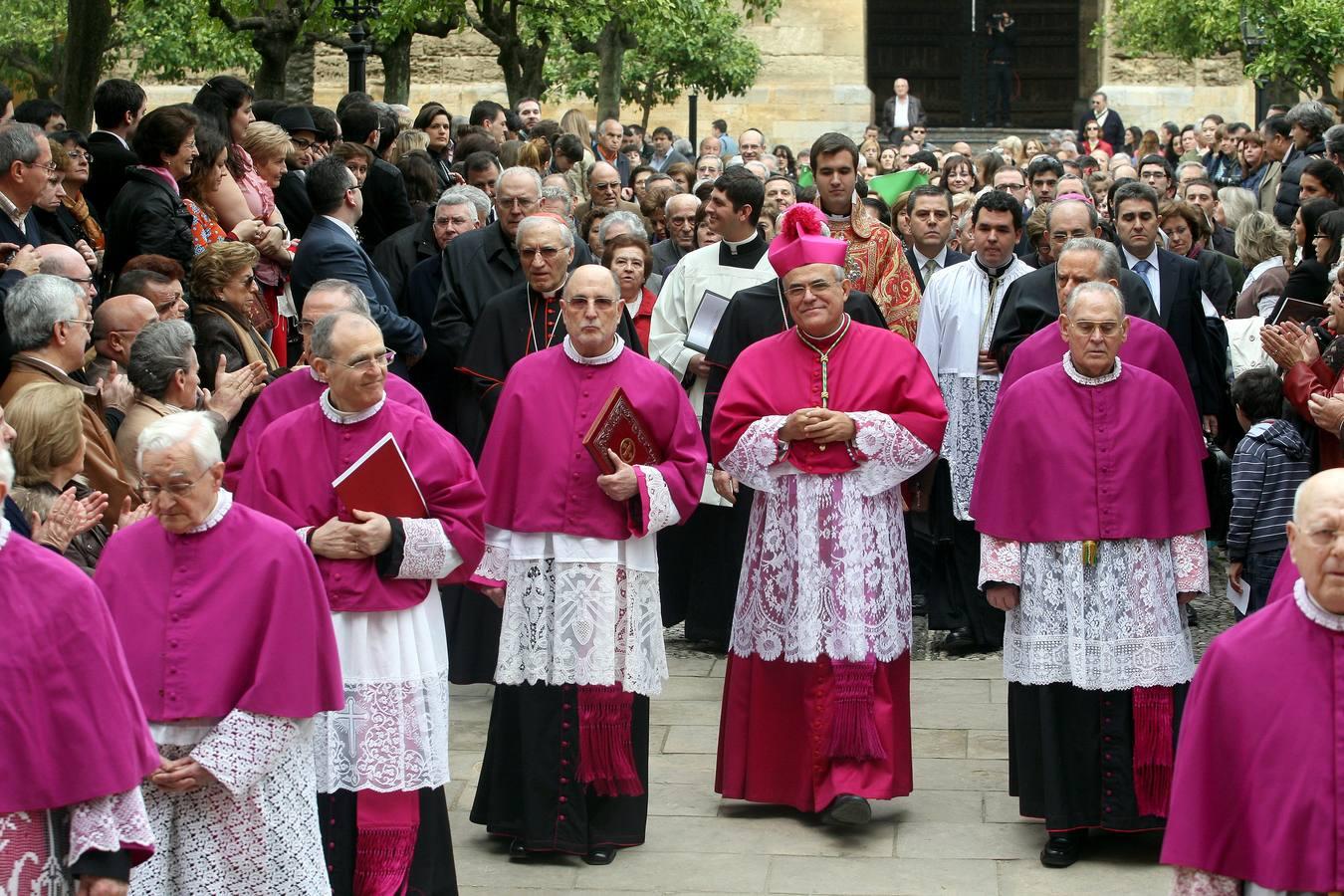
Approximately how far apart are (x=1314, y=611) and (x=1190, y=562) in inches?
98.5

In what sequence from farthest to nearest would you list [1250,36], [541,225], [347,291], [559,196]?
[1250,36], [559,196], [541,225], [347,291]

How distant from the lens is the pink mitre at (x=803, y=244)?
6953 mm

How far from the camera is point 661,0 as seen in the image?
17281 millimetres

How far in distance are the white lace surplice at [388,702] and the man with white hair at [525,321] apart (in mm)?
2106

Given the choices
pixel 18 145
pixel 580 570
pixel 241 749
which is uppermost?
pixel 18 145

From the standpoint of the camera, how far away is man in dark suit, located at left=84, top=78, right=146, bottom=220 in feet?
31.1

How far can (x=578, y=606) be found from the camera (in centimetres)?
656

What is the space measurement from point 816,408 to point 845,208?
2924 millimetres

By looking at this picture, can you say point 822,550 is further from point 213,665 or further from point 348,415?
point 213,665

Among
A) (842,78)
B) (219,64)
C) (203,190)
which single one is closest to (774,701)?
(203,190)

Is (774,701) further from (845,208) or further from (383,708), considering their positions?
(845,208)

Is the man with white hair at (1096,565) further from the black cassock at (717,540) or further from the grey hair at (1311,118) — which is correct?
the grey hair at (1311,118)

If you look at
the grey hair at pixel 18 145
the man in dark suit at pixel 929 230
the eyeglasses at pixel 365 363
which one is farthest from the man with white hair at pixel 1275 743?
the man in dark suit at pixel 929 230

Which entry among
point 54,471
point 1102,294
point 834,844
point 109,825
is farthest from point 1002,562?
point 109,825
